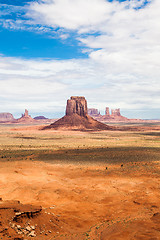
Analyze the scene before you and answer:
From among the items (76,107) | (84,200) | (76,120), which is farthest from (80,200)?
(76,107)

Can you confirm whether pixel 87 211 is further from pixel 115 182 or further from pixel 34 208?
pixel 115 182

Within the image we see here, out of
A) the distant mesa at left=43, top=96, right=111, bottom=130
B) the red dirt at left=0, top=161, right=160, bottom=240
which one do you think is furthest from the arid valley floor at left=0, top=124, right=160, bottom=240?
the distant mesa at left=43, top=96, right=111, bottom=130

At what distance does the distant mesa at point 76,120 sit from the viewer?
139450mm

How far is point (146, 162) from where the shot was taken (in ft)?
107

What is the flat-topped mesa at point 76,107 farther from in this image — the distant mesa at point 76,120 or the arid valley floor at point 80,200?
the arid valley floor at point 80,200

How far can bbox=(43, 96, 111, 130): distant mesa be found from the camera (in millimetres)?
139450

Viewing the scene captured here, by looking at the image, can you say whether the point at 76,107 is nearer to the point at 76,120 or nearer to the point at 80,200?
the point at 76,120

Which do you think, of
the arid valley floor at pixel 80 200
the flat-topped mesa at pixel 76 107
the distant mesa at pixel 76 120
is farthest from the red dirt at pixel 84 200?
the flat-topped mesa at pixel 76 107

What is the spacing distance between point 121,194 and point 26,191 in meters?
8.77

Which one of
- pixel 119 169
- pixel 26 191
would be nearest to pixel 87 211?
pixel 26 191

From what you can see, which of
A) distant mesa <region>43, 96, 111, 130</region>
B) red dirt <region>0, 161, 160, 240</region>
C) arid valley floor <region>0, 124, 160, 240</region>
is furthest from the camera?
distant mesa <region>43, 96, 111, 130</region>

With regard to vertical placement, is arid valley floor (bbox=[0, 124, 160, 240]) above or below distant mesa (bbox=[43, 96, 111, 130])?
below

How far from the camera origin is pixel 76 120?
146125 mm

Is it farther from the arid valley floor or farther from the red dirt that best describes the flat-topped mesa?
the red dirt
